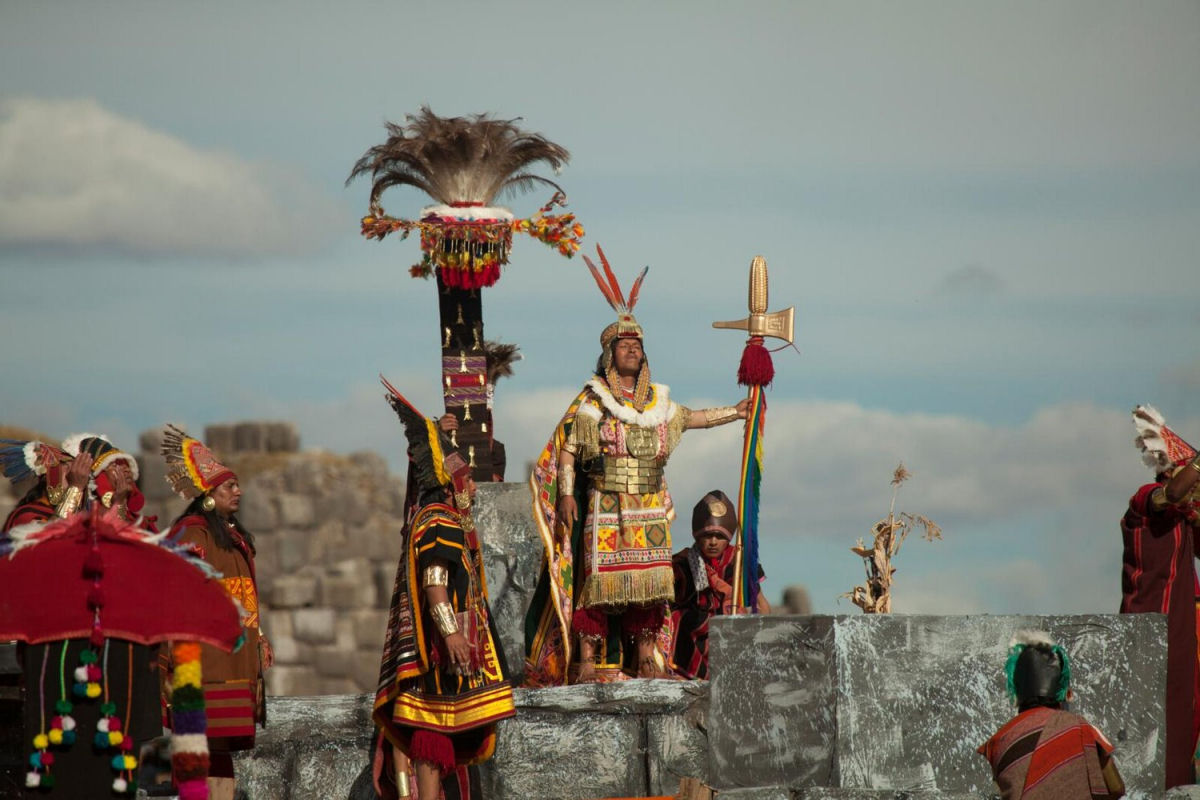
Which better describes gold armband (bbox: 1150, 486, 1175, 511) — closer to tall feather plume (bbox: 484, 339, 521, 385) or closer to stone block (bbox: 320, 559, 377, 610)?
tall feather plume (bbox: 484, 339, 521, 385)

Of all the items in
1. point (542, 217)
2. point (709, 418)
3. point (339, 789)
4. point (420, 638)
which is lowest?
point (339, 789)

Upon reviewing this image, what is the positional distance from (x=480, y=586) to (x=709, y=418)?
237cm

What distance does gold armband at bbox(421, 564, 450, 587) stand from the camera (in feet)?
29.5

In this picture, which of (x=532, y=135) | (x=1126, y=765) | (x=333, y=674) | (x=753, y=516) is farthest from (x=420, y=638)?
(x=333, y=674)

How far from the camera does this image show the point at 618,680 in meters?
10.7

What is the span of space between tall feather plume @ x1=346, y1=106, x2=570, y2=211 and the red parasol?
4.85m

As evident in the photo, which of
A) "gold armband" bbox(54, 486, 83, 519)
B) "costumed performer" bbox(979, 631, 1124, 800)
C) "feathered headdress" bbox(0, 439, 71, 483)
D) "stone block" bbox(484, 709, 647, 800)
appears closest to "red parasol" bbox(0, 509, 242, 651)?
"gold armband" bbox(54, 486, 83, 519)

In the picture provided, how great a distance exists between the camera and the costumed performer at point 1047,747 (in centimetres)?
681

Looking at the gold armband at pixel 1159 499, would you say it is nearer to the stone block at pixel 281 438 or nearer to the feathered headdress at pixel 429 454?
the feathered headdress at pixel 429 454

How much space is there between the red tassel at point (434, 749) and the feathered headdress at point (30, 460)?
235 cm

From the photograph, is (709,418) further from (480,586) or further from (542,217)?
(480,586)

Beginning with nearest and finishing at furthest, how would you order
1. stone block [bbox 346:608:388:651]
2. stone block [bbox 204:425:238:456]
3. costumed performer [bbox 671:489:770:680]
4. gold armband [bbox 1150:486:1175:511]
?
gold armband [bbox 1150:486:1175:511]
costumed performer [bbox 671:489:770:680]
stone block [bbox 346:608:388:651]
stone block [bbox 204:425:238:456]

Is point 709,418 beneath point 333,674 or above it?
above

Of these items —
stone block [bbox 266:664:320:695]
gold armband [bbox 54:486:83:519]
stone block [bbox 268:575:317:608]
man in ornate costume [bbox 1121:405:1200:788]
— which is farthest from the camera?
stone block [bbox 268:575:317:608]
